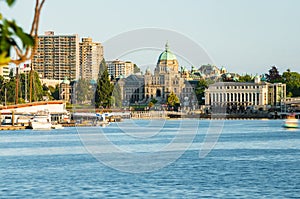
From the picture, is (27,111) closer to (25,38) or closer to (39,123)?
(39,123)

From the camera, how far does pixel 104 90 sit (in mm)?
171125

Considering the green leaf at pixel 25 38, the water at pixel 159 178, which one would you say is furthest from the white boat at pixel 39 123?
the green leaf at pixel 25 38

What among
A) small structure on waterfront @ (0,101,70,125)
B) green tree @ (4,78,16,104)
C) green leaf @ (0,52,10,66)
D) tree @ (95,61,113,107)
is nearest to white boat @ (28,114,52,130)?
small structure on waterfront @ (0,101,70,125)

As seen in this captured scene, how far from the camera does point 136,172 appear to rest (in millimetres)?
37969

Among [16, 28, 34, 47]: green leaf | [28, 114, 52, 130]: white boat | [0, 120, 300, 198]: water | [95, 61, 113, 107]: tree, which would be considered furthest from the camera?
[95, 61, 113, 107]: tree

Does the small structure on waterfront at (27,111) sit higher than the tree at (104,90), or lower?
lower

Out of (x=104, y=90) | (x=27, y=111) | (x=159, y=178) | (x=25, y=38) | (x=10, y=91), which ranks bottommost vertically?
(x=159, y=178)

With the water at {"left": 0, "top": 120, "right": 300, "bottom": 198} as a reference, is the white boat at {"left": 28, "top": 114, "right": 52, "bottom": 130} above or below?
above

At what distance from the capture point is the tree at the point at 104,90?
16838cm

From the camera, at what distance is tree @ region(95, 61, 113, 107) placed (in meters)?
168

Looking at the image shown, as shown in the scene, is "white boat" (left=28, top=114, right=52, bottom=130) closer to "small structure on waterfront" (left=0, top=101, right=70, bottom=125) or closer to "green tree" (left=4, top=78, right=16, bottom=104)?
"small structure on waterfront" (left=0, top=101, right=70, bottom=125)

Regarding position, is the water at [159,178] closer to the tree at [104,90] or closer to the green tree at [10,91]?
the tree at [104,90]

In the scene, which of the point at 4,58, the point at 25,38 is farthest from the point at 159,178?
the point at 4,58

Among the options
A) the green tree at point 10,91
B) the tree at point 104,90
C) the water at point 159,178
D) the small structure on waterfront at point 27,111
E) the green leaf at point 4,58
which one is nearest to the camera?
the green leaf at point 4,58
